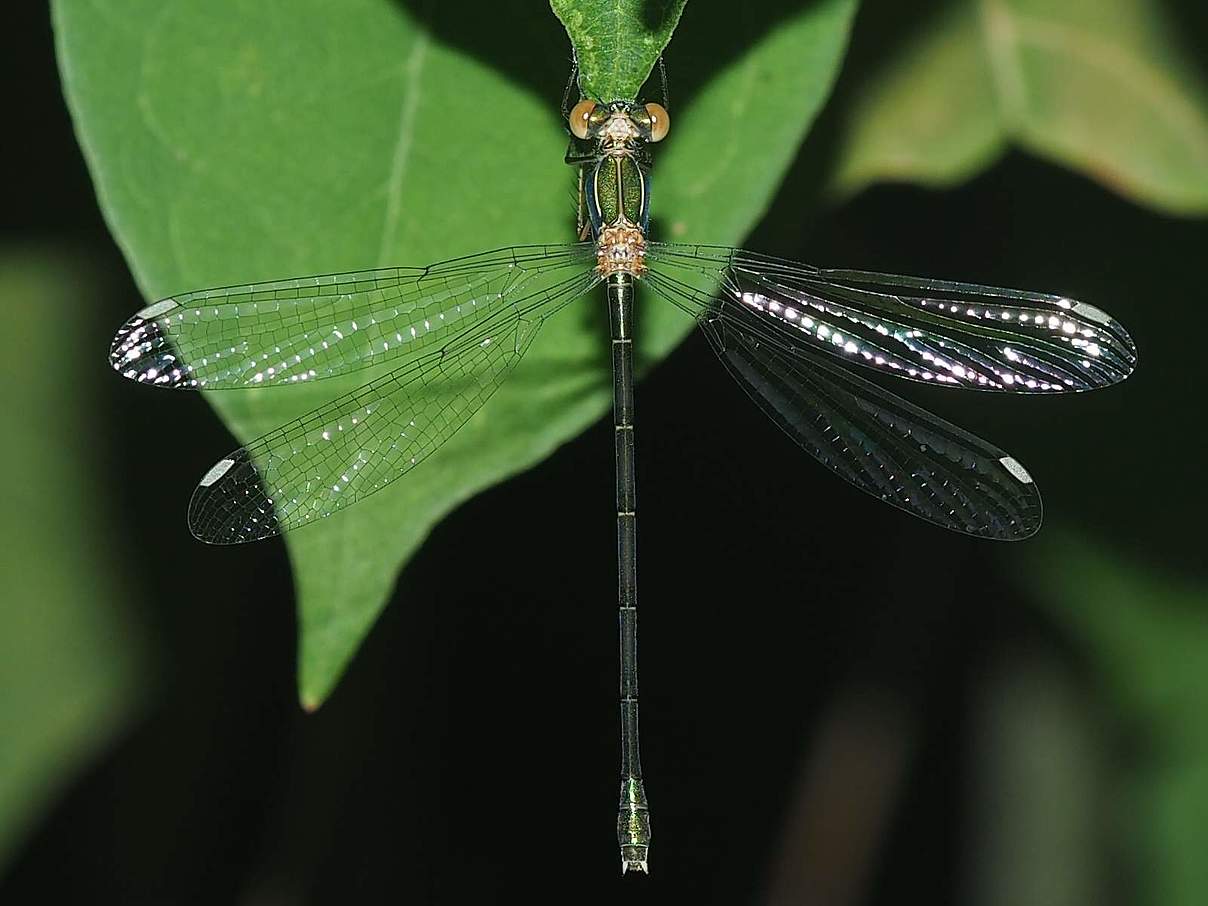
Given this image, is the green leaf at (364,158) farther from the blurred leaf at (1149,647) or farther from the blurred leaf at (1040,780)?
the blurred leaf at (1040,780)

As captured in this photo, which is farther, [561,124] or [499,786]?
[499,786]

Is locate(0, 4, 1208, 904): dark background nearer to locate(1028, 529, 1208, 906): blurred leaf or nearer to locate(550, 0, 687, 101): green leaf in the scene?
locate(1028, 529, 1208, 906): blurred leaf

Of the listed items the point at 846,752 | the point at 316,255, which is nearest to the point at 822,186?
the point at 316,255

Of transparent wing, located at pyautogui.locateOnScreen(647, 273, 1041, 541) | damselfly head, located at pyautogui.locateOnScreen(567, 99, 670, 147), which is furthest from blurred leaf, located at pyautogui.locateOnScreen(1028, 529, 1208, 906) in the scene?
damselfly head, located at pyautogui.locateOnScreen(567, 99, 670, 147)

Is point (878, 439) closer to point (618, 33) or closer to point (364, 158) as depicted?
point (364, 158)

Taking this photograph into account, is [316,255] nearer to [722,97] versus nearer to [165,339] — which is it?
[165,339]

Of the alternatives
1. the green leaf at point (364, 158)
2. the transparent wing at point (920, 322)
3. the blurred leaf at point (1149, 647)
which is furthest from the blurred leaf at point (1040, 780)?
the green leaf at point (364, 158)

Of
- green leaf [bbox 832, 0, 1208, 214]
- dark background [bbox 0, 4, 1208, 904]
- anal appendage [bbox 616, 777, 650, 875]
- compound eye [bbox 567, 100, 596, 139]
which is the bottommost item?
anal appendage [bbox 616, 777, 650, 875]
